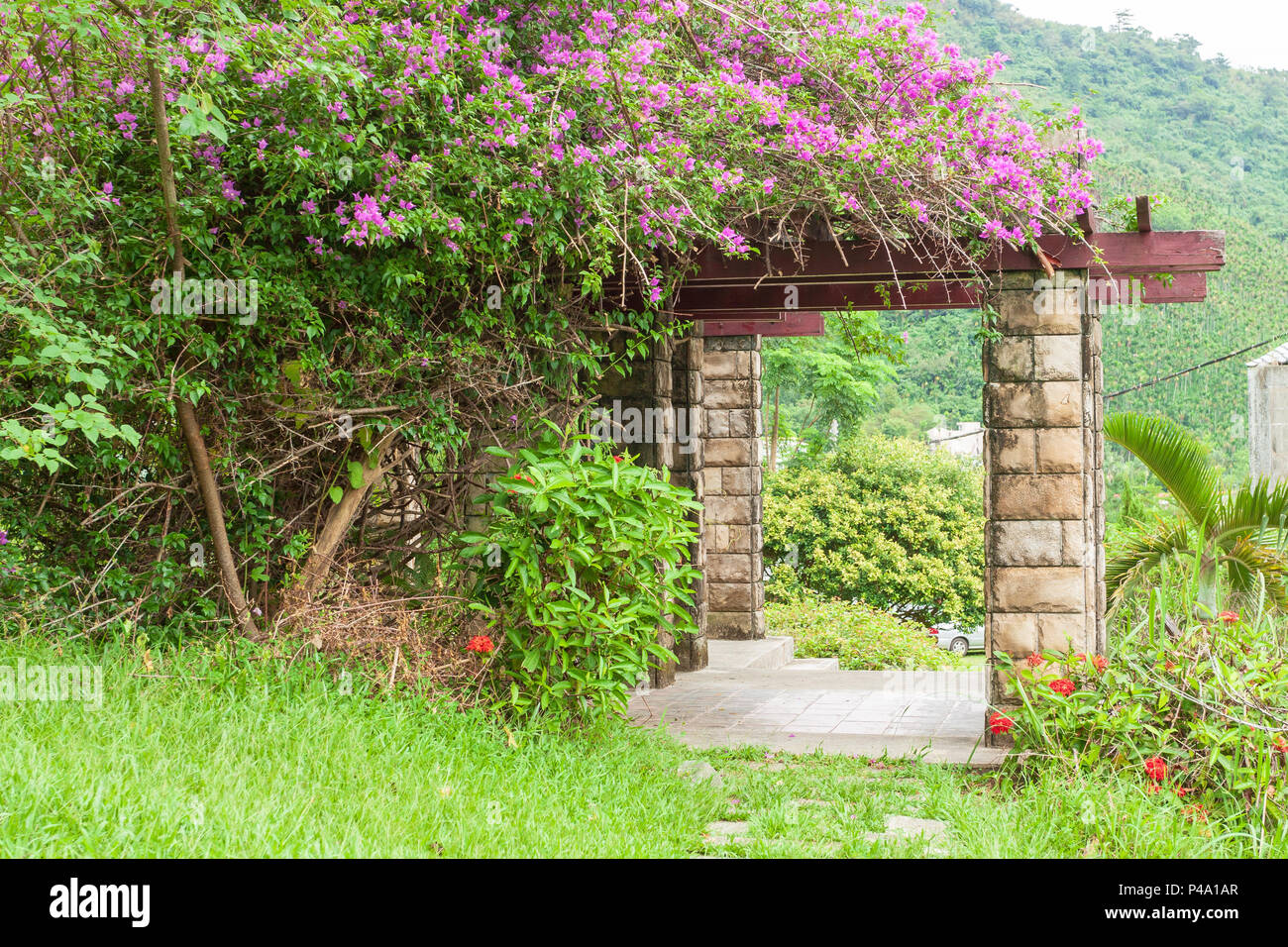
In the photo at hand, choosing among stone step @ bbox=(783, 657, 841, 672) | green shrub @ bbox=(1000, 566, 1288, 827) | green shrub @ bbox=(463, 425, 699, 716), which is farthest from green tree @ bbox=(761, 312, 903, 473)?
green shrub @ bbox=(1000, 566, 1288, 827)

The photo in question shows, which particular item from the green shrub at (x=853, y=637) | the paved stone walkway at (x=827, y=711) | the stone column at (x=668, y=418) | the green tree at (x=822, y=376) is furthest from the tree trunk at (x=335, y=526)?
the green tree at (x=822, y=376)

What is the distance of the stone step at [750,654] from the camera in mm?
9612

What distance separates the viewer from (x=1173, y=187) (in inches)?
1159

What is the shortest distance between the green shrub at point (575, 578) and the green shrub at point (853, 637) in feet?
23.4

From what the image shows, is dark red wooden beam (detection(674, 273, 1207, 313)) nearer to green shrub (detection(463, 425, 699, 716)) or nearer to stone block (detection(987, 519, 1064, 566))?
stone block (detection(987, 519, 1064, 566))

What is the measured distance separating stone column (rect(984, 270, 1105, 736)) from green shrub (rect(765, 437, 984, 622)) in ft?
31.2

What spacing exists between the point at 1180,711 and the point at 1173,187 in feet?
94.7

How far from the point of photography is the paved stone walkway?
6.30m

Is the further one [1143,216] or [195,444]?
[1143,216]

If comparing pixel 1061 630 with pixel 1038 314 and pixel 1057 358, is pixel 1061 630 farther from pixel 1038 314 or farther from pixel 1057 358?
pixel 1038 314

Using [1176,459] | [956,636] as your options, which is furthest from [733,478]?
[956,636]

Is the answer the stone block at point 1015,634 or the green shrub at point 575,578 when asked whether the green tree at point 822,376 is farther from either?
the green shrub at point 575,578

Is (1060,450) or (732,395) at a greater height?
(732,395)
